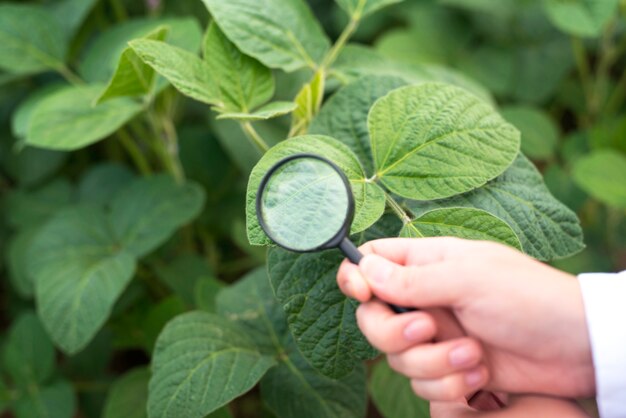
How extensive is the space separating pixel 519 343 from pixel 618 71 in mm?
1319

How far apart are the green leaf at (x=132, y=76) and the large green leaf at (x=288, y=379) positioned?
0.93 feet

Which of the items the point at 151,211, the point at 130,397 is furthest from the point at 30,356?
the point at 151,211

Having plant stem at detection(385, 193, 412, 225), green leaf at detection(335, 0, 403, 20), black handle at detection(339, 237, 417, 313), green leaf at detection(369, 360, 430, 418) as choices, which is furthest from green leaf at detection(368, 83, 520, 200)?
green leaf at detection(369, 360, 430, 418)

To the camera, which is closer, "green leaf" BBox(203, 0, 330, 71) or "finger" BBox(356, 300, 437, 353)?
"finger" BBox(356, 300, 437, 353)

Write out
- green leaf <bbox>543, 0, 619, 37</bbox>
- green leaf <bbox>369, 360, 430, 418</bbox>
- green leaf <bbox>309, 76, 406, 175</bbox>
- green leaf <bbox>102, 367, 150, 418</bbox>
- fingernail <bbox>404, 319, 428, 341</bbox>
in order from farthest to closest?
green leaf <bbox>543, 0, 619, 37</bbox> < green leaf <bbox>102, 367, 150, 418</bbox> < green leaf <bbox>369, 360, 430, 418</bbox> < green leaf <bbox>309, 76, 406, 175</bbox> < fingernail <bbox>404, 319, 428, 341</bbox>

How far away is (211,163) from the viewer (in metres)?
1.18

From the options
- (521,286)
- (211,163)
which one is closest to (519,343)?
(521,286)

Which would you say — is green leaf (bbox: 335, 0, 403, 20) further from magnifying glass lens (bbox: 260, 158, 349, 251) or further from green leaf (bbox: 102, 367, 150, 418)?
green leaf (bbox: 102, 367, 150, 418)

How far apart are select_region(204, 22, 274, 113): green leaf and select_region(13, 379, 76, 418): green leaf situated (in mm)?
567

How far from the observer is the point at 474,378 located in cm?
50

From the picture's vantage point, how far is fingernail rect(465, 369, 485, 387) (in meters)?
0.49

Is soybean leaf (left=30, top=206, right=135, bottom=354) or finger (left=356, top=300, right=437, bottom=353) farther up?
finger (left=356, top=300, right=437, bottom=353)

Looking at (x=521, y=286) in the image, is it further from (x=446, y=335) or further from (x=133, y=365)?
(x=133, y=365)

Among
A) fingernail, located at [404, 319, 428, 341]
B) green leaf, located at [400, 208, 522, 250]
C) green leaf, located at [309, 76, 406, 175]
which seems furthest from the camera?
green leaf, located at [309, 76, 406, 175]
